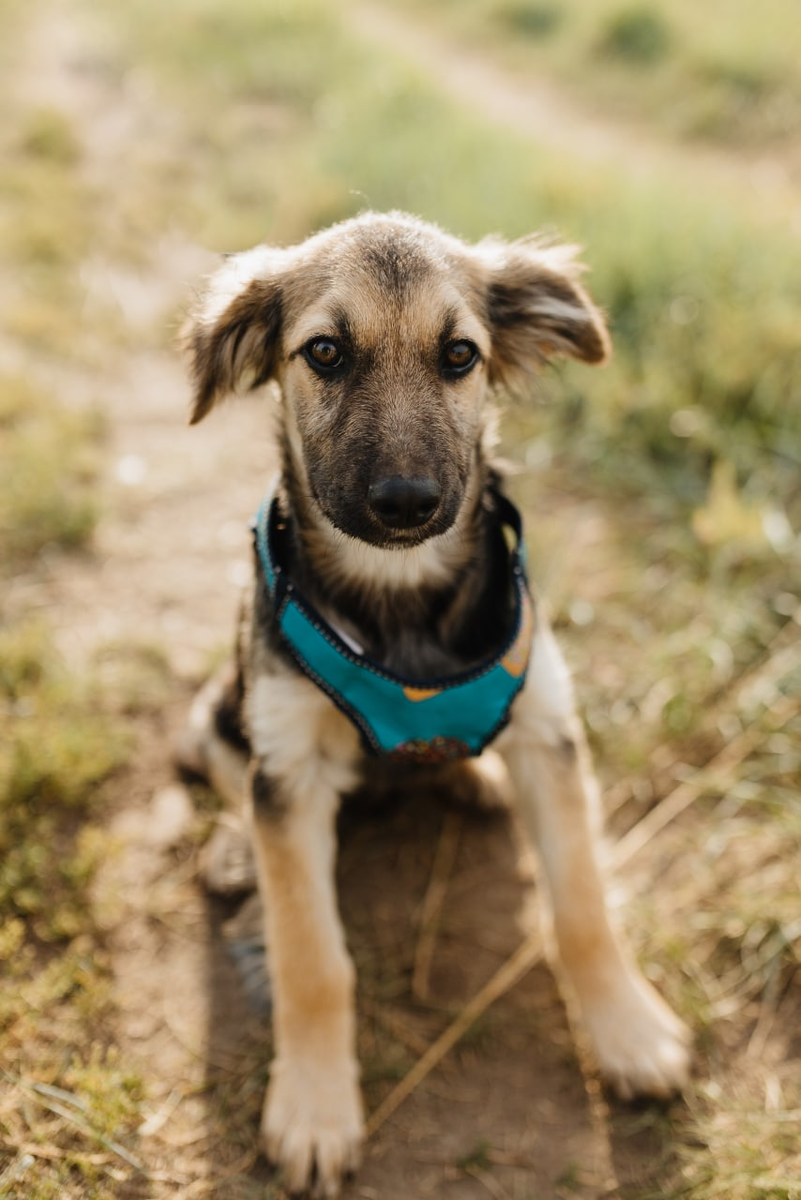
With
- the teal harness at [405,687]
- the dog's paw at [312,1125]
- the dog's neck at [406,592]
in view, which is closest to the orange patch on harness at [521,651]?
the teal harness at [405,687]

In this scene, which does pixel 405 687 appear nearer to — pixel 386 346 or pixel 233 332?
pixel 386 346

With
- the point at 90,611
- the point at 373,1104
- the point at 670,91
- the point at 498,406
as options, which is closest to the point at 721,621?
the point at 498,406

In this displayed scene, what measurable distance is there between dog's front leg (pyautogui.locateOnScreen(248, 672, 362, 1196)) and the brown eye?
91 cm

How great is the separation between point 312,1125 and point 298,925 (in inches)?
19.4

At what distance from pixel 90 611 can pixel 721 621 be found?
2.64 meters

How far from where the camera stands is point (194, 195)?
8.00 m

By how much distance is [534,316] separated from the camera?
289cm

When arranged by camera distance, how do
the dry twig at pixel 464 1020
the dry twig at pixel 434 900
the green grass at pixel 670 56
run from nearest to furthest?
the dry twig at pixel 464 1020 → the dry twig at pixel 434 900 → the green grass at pixel 670 56

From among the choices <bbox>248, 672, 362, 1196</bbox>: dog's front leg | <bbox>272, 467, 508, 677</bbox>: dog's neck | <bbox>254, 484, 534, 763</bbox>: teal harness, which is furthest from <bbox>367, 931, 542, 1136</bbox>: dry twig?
<bbox>272, 467, 508, 677</bbox>: dog's neck

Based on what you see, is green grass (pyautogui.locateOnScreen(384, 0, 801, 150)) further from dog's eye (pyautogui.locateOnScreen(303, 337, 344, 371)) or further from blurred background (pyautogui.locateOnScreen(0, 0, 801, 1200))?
dog's eye (pyautogui.locateOnScreen(303, 337, 344, 371))

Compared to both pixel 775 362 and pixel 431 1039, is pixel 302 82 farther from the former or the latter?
pixel 431 1039

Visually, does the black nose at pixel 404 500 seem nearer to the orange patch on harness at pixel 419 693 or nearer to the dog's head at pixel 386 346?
the dog's head at pixel 386 346

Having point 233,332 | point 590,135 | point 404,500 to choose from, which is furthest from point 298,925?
point 590,135

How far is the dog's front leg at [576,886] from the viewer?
2.78 meters
